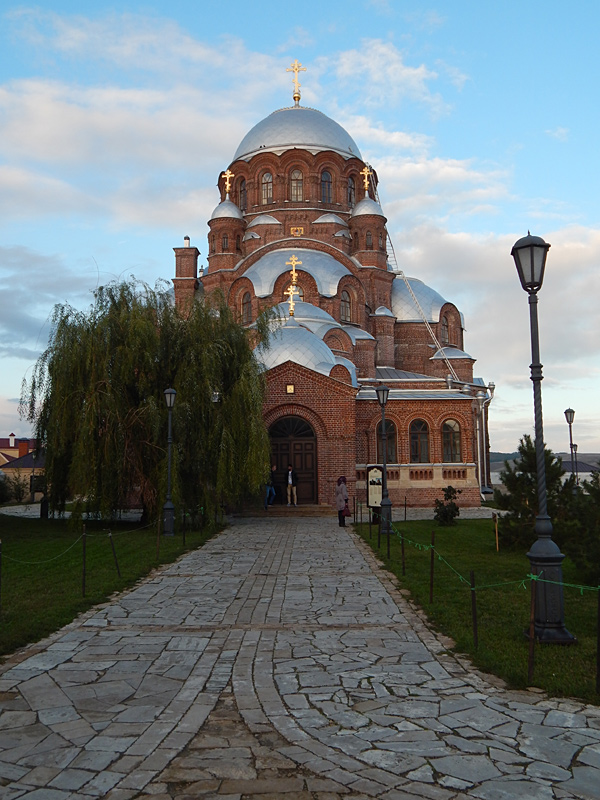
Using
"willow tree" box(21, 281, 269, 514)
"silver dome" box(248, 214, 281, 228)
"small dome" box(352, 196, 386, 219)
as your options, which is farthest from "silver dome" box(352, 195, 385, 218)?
"willow tree" box(21, 281, 269, 514)

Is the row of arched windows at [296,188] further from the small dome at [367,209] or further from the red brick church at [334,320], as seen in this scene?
the small dome at [367,209]

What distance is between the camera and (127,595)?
30.6ft

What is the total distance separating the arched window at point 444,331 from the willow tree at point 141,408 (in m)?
19.6

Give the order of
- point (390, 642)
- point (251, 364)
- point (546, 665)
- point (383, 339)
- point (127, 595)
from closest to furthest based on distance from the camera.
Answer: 1. point (546, 665)
2. point (390, 642)
3. point (127, 595)
4. point (251, 364)
5. point (383, 339)

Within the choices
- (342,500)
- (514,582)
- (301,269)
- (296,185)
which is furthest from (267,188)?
(514,582)

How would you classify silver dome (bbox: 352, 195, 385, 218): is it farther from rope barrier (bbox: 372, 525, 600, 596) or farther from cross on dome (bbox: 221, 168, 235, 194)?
rope barrier (bbox: 372, 525, 600, 596)

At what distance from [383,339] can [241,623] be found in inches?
1061

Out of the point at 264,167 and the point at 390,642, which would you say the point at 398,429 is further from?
the point at 390,642

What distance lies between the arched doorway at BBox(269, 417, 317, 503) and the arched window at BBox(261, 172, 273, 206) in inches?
615

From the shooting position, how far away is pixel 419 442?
27750 millimetres

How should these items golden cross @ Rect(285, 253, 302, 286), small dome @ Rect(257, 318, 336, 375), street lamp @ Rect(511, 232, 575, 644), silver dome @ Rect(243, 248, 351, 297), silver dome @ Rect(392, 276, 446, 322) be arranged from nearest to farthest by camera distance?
1. street lamp @ Rect(511, 232, 575, 644)
2. small dome @ Rect(257, 318, 336, 375)
3. golden cross @ Rect(285, 253, 302, 286)
4. silver dome @ Rect(243, 248, 351, 297)
5. silver dome @ Rect(392, 276, 446, 322)

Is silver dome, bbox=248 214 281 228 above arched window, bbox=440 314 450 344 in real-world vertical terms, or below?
above

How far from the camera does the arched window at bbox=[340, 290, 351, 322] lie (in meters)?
32.0

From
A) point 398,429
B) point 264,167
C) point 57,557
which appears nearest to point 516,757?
point 57,557
